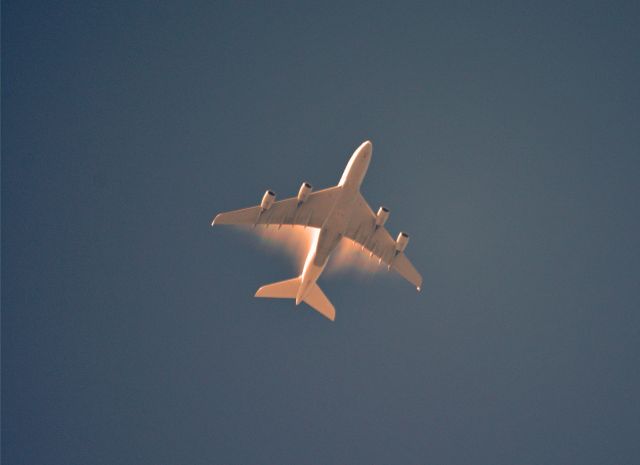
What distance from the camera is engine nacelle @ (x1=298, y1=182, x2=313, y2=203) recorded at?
64.5m


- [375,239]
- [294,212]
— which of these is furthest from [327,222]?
[375,239]

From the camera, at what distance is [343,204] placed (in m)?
66.1

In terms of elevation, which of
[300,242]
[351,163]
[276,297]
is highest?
[351,163]

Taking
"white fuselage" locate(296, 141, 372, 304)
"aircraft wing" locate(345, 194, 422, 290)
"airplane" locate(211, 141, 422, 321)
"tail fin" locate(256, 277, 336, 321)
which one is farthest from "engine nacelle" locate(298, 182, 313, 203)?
"tail fin" locate(256, 277, 336, 321)

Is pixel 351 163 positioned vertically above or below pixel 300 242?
above

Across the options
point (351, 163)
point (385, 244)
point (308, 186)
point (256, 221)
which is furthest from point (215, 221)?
point (385, 244)

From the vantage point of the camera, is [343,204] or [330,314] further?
[330,314]

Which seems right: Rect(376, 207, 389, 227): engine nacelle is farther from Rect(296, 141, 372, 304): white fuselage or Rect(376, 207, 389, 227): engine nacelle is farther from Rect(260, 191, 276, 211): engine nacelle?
Rect(260, 191, 276, 211): engine nacelle

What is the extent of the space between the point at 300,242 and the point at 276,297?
22.4ft

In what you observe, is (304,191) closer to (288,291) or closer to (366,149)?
(366,149)

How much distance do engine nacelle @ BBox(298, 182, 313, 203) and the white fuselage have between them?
3.16 meters

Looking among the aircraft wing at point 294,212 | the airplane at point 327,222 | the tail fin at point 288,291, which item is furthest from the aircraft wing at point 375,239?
the tail fin at point 288,291

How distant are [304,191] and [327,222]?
4.66m

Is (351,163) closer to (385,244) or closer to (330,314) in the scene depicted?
(385,244)
